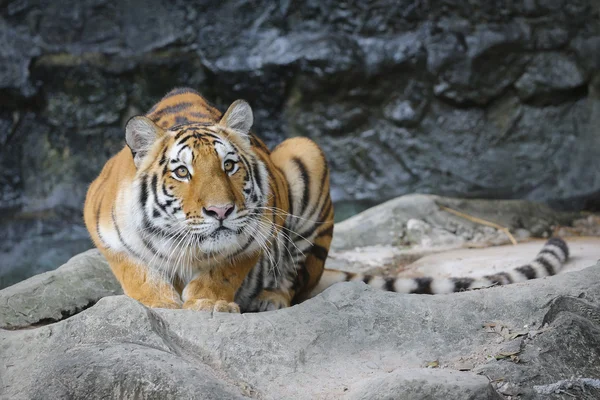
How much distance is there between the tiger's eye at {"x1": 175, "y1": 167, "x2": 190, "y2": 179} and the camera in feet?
11.0

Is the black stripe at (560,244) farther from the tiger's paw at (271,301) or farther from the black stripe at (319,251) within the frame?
the tiger's paw at (271,301)

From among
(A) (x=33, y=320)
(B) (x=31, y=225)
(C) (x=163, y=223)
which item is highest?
(C) (x=163, y=223)

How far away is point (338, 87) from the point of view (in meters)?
9.29

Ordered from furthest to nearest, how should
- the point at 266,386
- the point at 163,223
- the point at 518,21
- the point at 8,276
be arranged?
the point at 518,21 < the point at 8,276 < the point at 163,223 < the point at 266,386

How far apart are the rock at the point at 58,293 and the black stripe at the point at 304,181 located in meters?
1.17

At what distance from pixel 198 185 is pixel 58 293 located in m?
1.13

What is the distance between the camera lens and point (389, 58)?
9133 millimetres

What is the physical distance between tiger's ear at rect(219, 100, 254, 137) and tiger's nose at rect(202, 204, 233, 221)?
0.58 m

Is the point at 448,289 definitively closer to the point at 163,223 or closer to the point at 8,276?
the point at 163,223

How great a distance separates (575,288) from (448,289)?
105 centimetres

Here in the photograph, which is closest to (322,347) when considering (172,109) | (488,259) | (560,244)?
(172,109)

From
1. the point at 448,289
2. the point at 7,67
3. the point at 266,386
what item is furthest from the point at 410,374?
the point at 7,67

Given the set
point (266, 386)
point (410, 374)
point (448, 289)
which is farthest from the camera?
point (448, 289)

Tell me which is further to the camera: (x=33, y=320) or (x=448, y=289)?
A: (x=448, y=289)
